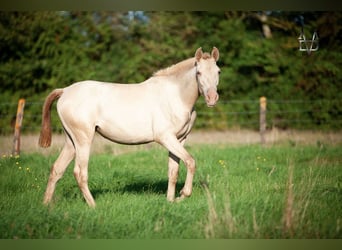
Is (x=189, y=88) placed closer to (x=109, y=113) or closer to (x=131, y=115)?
(x=131, y=115)

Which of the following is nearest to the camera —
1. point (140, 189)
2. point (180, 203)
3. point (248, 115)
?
point (180, 203)

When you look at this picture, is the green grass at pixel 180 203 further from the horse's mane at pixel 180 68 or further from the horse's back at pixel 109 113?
the horse's mane at pixel 180 68

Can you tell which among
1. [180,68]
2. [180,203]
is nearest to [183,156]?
[180,203]

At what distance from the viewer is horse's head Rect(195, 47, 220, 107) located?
6.29m

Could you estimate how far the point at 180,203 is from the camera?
6.38m

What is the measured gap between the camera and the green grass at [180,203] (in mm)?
5309

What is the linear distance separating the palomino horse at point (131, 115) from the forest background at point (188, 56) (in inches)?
340

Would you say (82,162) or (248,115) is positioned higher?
(82,162)

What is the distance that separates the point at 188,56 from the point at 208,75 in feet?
33.0

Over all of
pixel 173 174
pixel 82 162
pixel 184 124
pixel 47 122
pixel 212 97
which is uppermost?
pixel 212 97

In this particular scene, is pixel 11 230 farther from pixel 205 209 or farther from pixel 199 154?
pixel 199 154

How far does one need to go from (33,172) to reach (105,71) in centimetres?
791

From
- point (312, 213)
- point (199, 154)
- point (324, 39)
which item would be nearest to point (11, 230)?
point (312, 213)

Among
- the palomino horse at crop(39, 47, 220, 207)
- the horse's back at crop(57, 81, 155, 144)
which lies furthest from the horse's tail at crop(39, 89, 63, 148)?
the horse's back at crop(57, 81, 155, 144)
